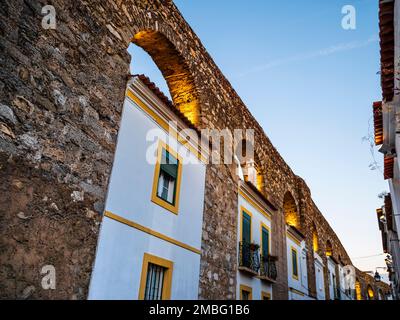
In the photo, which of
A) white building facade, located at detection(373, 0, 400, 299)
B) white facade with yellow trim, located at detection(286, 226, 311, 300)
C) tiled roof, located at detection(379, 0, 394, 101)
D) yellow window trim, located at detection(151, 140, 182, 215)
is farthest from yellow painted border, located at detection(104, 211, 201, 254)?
white facade with yellow trim, located at detection(286, 226, 311, 300)

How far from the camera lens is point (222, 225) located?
28.9ft

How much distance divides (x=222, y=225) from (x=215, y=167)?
157 centimetres

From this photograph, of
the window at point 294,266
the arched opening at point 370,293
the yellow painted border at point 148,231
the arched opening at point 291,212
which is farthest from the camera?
the arched opening at point 370,293

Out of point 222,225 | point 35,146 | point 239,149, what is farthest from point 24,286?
point 239,149

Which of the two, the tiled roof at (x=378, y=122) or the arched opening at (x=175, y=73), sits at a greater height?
the arched opening at (x=175, y=73)

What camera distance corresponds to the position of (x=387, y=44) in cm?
589

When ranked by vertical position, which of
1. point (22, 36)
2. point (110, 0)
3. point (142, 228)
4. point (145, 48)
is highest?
point (145, 48)

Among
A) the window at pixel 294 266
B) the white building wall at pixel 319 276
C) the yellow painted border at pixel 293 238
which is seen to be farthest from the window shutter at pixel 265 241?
the white building wall at pixel 319 276

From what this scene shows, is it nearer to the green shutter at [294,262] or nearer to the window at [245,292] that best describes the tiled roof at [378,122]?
the window at [245,292]

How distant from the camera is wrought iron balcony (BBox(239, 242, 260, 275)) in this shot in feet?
31.4

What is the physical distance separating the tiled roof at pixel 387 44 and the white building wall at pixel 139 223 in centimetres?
432

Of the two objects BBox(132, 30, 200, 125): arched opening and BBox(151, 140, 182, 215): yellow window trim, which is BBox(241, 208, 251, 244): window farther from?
BBox(151, 140, 182, 215): yellow window trim

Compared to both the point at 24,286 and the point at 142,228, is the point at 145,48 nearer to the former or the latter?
the point at 142,228

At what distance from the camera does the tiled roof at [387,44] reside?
5.54 meters
